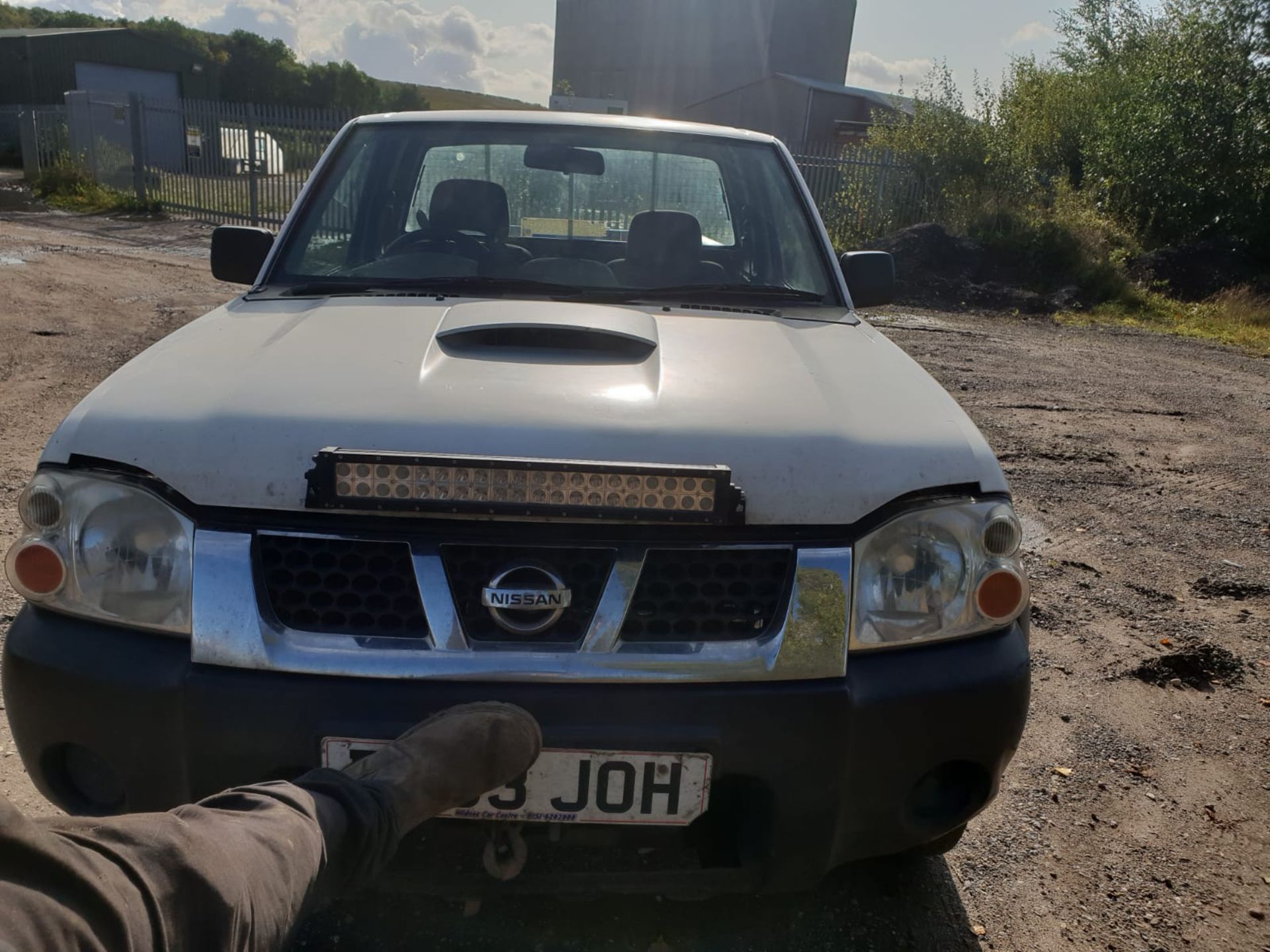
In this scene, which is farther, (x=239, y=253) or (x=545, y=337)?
(x=239, y=253)

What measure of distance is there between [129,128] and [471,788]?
72.9 ft

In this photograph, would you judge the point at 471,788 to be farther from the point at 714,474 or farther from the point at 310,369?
the point at 310,369

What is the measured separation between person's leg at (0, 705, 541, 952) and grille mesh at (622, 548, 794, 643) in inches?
11.6

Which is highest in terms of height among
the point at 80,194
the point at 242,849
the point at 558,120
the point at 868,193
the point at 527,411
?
the point at 558,120

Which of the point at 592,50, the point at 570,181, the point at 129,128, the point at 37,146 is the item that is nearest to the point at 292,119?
the point at 129,128

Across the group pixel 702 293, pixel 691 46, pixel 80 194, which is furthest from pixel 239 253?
pixel 691 46

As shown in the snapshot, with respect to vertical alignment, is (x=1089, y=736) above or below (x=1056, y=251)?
below

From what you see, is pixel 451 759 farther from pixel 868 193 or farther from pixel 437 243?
pixel 868 193

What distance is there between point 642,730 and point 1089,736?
6.88 feet

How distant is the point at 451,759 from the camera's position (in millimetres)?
1700

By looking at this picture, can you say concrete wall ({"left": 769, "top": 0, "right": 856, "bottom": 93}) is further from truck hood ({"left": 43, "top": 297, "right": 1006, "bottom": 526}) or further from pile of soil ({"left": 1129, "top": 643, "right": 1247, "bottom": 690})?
truck hood ({"left": 43, "top": 297, "right": 1006, "bottom": 526})

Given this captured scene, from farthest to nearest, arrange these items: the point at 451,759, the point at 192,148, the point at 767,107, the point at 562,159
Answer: the point at 767,107 → the point at 192,148 → the point at 562,159 → the point at 451,759

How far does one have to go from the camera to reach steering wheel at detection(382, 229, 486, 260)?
122 inches

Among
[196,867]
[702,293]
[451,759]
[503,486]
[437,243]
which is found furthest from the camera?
[437,243]
